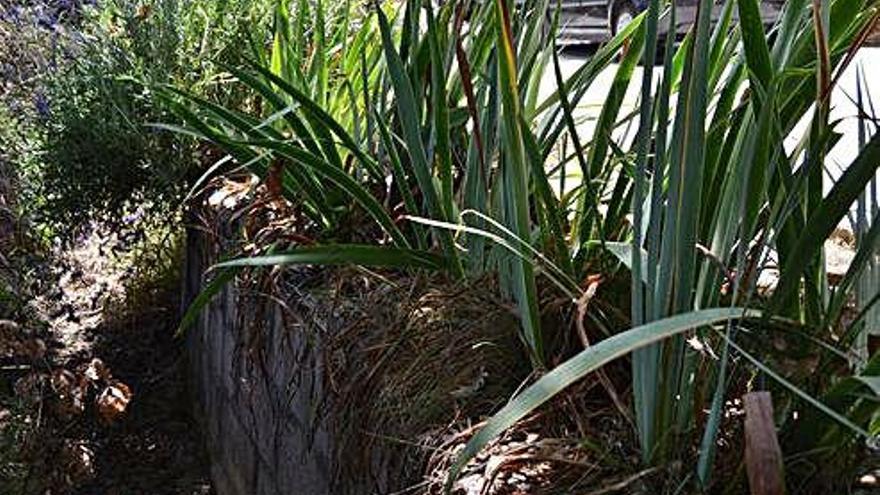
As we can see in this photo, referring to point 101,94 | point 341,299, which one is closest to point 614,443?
point 341,299

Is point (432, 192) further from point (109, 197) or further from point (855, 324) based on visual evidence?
point (109, 197)

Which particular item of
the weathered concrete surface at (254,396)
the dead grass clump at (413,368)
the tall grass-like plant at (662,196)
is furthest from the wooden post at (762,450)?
the weathered concrete surface at (254,396)

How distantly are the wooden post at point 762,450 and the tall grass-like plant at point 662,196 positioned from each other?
0.24 ft

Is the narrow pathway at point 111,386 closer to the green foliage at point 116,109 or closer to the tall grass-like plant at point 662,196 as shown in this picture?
the green foliage at point 116,109

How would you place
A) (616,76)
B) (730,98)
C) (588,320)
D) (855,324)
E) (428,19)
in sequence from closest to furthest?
(855,324) → (730,98) → (588,320) → (616,76) → (428,19)

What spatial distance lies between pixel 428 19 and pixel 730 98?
883 millimetres

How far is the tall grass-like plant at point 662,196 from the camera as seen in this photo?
71.7 inches

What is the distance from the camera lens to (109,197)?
4.64 meters

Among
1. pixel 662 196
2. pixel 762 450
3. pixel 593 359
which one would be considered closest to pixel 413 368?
pixel 662 196

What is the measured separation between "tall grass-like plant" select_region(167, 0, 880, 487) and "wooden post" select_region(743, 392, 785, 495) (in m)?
0.07

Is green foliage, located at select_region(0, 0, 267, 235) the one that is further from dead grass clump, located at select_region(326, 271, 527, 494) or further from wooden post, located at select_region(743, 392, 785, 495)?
wooden post, located at select_region(743, 392, 785, 495)

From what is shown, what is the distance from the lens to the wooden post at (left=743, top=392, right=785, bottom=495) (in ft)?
5.28

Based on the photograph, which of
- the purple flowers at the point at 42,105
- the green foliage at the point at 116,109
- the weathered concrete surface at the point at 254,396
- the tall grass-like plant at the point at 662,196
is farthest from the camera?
the purple flowers at the point at 42,105

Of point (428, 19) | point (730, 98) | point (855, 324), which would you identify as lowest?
point (855, 324)
